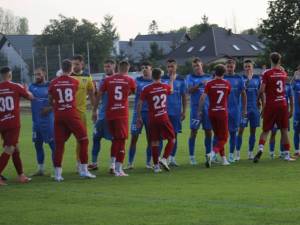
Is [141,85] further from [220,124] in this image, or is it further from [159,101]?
[220,124]

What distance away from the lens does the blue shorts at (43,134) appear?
14.8 meters

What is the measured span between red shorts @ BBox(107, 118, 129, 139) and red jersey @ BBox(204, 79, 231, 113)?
212cm

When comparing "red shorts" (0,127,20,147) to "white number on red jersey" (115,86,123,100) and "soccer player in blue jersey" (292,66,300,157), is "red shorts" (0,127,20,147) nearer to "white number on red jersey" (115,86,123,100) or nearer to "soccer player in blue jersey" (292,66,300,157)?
"white number on red jersey" (115,86,123,100)

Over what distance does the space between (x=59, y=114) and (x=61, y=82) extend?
62 cm

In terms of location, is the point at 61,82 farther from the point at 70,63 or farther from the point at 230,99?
the point at 230,99

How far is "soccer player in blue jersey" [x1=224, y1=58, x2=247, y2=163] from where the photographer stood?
16.1 meters

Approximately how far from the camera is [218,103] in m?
Answer: 15.1

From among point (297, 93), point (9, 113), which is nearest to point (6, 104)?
point (9, 113)

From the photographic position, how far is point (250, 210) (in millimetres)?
9211

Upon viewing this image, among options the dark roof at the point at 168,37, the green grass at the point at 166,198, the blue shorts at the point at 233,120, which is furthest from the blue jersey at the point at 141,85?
the dark roof at the point at 168,37

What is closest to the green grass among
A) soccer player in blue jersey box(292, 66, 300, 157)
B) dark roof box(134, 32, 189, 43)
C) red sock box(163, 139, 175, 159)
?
red sock box(163, 139, 175, 159)

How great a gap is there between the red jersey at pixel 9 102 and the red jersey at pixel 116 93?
1691 mm

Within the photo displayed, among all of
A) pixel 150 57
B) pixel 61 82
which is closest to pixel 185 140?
pixel 61 82

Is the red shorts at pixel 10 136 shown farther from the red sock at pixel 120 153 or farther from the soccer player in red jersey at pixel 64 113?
the red sock at pixel 120 153
